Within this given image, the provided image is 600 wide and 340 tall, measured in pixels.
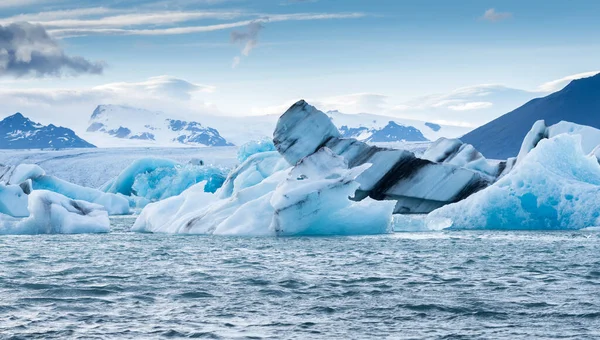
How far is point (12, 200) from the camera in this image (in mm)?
29984

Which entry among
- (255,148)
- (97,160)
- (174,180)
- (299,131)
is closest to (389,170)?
(299,131)

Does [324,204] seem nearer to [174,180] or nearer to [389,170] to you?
[389,170]

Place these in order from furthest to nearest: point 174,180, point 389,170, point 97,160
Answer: point 97,160 → point 174,180 → point 389,170

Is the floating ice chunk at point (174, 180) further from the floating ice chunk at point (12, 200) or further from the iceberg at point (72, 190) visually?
the floating ice chunk at point (12, 200)

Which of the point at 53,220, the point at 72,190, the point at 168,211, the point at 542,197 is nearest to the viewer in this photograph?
the point at 542,197

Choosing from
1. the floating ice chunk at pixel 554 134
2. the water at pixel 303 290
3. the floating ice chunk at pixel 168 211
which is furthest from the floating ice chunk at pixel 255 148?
the water at pixel 303 290

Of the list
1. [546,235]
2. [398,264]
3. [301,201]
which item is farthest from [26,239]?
[546,235]

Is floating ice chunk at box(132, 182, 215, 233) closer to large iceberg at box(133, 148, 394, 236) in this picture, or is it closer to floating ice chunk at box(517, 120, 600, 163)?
large iceberg at box(133, 148, 394, 236)

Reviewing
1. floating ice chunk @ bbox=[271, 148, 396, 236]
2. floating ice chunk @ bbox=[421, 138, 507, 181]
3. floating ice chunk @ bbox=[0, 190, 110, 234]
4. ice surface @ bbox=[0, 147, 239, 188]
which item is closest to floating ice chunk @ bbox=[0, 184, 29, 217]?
floating ice chunk @ bbox=[0, 190, 110, 234]

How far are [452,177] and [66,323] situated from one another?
18.4 metres

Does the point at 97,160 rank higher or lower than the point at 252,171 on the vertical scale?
higher

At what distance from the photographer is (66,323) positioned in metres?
8.04

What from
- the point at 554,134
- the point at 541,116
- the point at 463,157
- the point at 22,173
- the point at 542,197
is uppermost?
the point at 541,116

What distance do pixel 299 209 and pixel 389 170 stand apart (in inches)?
304
